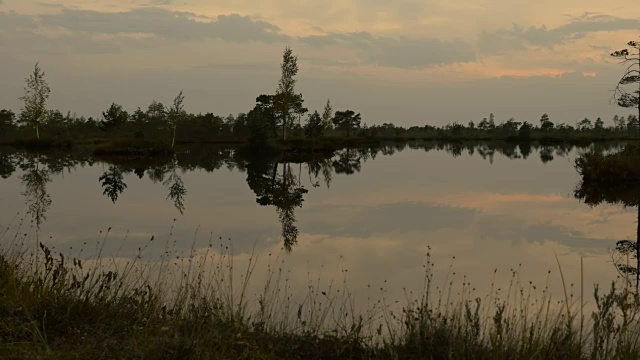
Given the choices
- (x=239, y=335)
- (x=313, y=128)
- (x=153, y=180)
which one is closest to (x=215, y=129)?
(x=313, y=128)

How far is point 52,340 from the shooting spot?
18.7ft

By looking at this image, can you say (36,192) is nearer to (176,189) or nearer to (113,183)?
(113,183)

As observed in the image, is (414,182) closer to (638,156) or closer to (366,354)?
(638,156)

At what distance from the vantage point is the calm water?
12094mm

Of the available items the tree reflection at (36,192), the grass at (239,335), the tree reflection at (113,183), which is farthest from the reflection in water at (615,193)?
the tree reflection at (113,183)

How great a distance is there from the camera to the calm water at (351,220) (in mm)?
12094

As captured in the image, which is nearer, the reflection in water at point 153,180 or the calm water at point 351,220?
the calm water at point 351,220

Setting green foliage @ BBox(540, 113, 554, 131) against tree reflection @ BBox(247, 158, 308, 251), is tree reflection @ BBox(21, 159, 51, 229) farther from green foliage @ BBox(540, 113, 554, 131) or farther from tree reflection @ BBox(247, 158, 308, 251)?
green foliage @ BBox(540, 113, 554, 131)

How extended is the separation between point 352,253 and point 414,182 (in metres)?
20.6

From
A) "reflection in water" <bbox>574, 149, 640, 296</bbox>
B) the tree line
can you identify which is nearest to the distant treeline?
the tree line

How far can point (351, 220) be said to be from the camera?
1878 cm

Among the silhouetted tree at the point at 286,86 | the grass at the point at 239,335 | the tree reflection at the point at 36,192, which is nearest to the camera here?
the grass at the point at 239,335

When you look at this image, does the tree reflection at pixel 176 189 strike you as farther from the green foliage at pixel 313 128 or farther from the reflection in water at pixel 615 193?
the green foliage at pixel 313 128

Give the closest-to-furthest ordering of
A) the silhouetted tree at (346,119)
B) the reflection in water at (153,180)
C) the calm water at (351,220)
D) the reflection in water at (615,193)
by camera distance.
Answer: the calm water at (351,220) → the reflection in water at (615,193) → the reflection in water at (153,180) → the silhouetted tree at (346,119)
